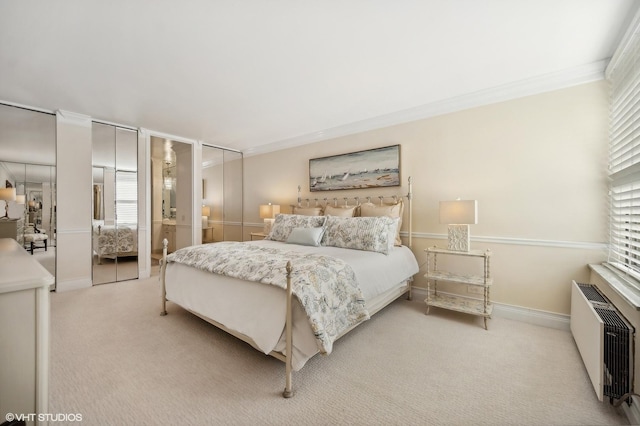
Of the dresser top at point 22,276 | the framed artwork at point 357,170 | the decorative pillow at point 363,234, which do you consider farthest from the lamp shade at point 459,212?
the dresser top at point 22,276

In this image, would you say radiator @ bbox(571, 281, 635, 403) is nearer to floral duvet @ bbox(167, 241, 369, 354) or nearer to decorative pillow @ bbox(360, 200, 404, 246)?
floral duvet @ bbox(167, 241, 369, 354)

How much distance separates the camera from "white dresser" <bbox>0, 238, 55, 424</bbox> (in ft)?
3.13

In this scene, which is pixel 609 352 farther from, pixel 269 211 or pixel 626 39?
pixel 269 211

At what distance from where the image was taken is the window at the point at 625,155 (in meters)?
2.02

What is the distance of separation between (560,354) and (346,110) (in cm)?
349

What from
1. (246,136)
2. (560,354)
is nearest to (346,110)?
(246,136)

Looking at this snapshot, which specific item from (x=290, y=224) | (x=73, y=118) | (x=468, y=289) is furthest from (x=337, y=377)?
(x=73, y=118)

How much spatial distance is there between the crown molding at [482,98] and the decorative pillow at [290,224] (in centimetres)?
163

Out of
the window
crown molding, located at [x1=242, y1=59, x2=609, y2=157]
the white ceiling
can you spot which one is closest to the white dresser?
the white ceiling

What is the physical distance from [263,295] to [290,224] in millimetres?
1921

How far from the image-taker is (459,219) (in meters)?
2.96

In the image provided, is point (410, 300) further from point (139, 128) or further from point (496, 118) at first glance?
point (139, 128)

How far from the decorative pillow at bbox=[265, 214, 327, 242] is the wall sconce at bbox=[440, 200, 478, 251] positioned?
1539 mm

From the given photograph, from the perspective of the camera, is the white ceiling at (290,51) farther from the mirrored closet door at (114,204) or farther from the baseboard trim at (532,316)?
the baseboard trim at (532,316)
